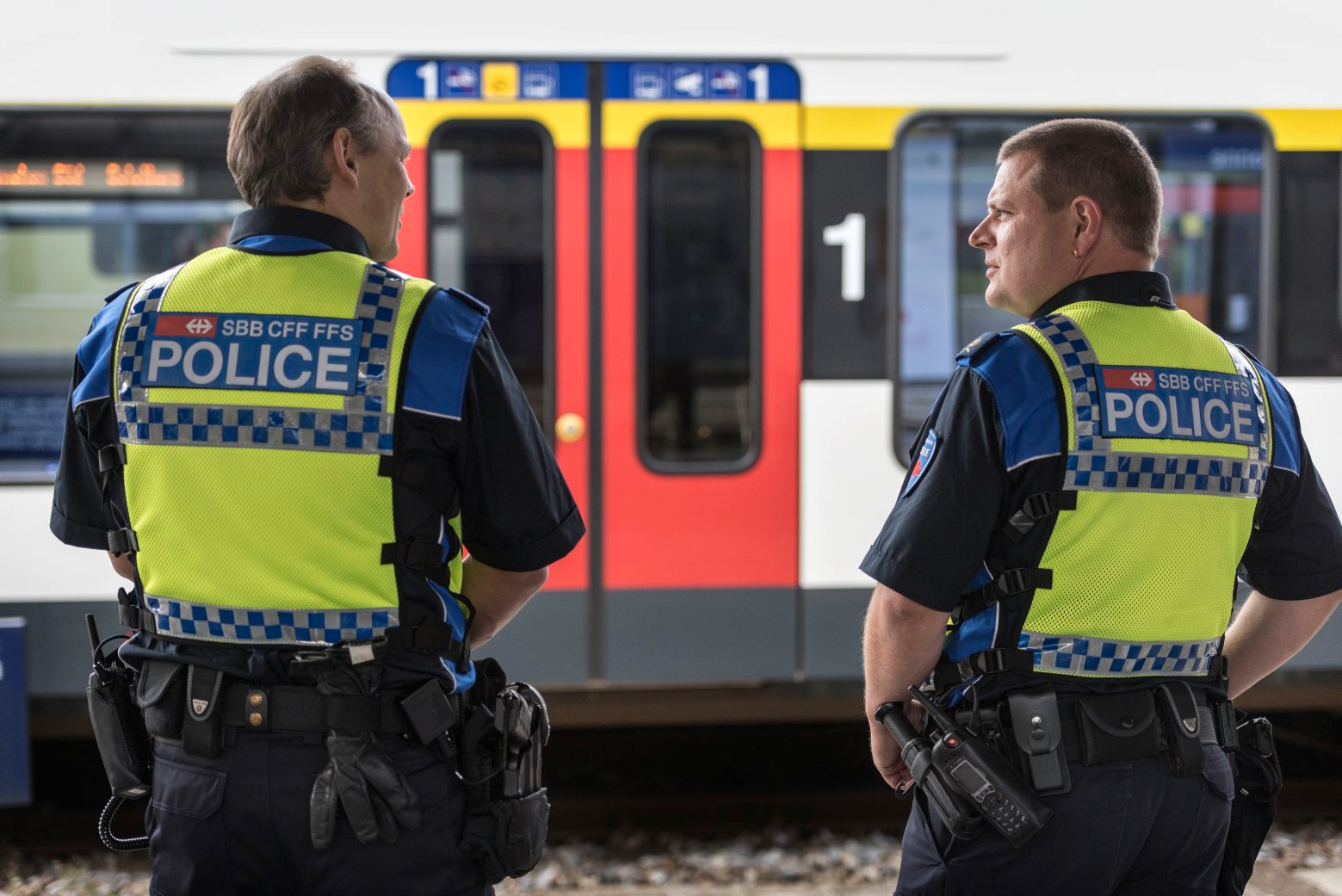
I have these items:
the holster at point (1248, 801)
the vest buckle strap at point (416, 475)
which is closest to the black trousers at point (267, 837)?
the vest buckle strap at point (416, 475)

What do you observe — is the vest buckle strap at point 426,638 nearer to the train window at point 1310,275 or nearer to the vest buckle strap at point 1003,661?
the vest buckle strap at point 1003,661

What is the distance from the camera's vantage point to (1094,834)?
181cm

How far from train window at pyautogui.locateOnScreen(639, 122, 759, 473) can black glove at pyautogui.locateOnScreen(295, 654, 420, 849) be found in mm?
2723

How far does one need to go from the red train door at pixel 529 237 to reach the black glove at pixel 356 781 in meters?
2.59

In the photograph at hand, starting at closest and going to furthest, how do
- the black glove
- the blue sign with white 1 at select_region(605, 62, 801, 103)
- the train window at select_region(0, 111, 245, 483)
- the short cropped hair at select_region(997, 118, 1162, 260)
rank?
1. the black glove
2. the short cropped hair at select_region(997, 118, 1162, 260)
3. the train window at select_region(0, 111, 245, 483)
4. the blue sign with white 1 at select_region(605, 62, 801, 103)

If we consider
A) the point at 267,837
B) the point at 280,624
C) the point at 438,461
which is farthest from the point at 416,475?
the point at 267,837

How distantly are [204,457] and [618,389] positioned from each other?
2.73 meters

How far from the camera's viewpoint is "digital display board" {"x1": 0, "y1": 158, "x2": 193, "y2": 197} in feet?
14.1

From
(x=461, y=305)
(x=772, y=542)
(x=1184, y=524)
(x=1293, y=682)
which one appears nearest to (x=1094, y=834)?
(x=1184, y=524)

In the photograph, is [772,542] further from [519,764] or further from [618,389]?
[519,764]

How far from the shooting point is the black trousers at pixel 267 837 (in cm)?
174

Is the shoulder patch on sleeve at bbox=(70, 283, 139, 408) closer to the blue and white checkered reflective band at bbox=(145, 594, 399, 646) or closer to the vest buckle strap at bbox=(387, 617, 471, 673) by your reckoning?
the blue and white checkered reflective band at bbox=(145, 594, 399, 646)

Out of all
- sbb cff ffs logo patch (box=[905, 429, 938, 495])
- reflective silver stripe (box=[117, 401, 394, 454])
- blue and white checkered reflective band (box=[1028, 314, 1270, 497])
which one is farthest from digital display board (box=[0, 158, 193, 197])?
blue and white checkered reflective band (box=[1028, 314, 1270, 497])

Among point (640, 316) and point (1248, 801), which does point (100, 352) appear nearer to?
point (1248, 801)
